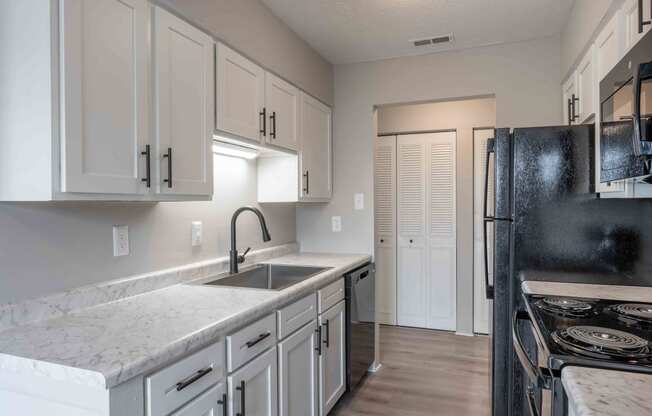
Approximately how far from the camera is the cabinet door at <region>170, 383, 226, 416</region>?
4.13ft

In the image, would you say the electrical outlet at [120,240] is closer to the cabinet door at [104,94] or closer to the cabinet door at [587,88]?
the cabinet door at [104,94]

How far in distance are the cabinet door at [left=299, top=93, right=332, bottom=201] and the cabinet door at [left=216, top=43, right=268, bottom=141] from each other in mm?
546

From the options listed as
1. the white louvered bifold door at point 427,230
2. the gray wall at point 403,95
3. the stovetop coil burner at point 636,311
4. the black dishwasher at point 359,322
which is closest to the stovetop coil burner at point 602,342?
the stovetop coil burner at point 636,311

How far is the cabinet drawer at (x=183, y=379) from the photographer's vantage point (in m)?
1.14

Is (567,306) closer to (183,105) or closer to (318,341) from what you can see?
(318,341)

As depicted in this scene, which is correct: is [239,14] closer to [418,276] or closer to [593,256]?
[593,256]

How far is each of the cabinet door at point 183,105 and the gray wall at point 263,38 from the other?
95mm

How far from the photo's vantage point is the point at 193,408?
4.19 ft

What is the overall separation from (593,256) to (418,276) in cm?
213

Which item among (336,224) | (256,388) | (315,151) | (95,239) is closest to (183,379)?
(256,388)

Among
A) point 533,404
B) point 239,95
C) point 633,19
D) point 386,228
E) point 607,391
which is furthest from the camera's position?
point 386,228

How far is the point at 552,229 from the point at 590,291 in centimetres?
41

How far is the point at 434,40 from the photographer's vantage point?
9.43 feet

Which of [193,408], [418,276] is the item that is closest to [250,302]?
[193,408]
